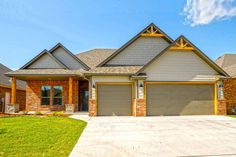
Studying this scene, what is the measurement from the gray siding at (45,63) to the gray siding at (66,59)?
798 mm

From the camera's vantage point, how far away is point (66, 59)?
60.0 feet

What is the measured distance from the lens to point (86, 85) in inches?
740

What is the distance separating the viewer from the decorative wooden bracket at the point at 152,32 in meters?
15.9

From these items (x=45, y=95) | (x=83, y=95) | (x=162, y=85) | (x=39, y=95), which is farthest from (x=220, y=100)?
(x=39, y=95)

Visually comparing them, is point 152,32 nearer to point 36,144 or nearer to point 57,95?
point 57,95

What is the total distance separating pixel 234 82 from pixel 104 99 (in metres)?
11.4

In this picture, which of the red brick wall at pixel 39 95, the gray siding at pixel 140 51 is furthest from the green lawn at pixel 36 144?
the red brick wall at pixel 39 95

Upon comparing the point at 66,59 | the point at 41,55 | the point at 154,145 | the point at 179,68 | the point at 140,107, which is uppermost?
the point at 41,55

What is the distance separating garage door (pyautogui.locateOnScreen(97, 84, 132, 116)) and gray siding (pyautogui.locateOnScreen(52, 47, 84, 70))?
5014mm

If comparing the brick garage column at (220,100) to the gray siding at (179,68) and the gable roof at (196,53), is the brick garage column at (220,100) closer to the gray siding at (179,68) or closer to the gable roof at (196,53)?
the gray siding at (179,68)

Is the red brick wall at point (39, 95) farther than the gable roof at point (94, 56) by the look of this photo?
No

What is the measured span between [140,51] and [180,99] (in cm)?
505

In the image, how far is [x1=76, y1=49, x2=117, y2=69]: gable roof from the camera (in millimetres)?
19223

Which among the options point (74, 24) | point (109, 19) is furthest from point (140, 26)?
point (74, 24)
